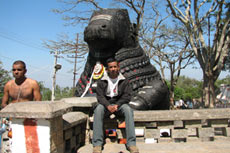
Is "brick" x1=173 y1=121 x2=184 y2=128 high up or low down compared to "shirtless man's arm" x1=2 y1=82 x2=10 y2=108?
down

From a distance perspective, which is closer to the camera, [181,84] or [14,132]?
[14,132]

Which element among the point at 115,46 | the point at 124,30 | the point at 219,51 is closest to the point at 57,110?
the point at 115,46

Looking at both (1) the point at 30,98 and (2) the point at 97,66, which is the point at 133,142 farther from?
(2) the point at 97,66

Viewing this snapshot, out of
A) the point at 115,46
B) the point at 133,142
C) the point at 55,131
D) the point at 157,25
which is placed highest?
the point at 157,25

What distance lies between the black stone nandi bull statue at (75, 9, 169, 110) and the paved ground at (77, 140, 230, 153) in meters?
0.97

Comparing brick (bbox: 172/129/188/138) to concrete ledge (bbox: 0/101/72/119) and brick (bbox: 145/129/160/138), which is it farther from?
concrete ledge (bbox: 0/101/72/119)

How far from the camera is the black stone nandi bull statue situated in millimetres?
3842

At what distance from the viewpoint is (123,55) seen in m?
4.18

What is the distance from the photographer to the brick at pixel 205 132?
2988 mm

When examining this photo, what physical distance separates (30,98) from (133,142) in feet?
4.96

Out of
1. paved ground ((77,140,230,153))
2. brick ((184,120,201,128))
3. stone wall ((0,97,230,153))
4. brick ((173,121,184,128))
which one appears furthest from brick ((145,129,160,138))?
brick ((184,120,201,128))

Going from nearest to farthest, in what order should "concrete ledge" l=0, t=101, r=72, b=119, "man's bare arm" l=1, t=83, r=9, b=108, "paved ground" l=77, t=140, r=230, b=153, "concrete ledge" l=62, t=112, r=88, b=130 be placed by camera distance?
"concrete ledge" l=0, t=101, r=72, b=119 → "concrete ledge" l=62, t=112, r=88, b=130 → "paved ground" l=77, t=140, r=230, b=153 → "man's bare arm" l=1, t=83, r=9, b=108

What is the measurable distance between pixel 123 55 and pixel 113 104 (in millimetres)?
→ 1731

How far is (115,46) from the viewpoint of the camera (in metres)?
4.21
